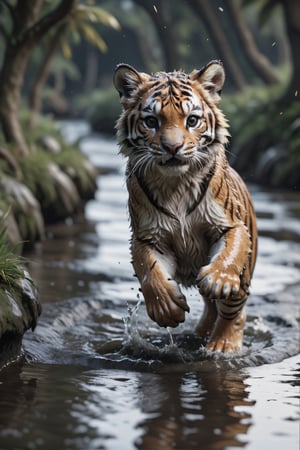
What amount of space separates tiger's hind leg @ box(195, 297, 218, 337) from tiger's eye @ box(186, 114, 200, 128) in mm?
1750

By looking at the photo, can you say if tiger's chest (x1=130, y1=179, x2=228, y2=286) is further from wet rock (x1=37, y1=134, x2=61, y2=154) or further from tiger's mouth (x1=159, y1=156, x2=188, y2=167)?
wet rock (x1=37, y1=134, x2=61, y2=154)

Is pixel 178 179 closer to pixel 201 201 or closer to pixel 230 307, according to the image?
pixel 201 201

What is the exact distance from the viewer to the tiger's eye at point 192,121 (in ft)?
19.9

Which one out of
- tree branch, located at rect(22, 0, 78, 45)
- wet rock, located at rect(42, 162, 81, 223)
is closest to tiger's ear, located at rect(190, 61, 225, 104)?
tree branch, located at rect(22, 0, 78, 45)

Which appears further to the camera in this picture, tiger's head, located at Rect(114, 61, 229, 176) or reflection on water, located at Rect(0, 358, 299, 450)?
tiger's head, located at Rect(114, 61, 229, 176)

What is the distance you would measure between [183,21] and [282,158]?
2464 cm

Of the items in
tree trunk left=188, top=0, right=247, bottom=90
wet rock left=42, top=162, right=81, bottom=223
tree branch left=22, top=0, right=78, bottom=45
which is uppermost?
tree trunk left=188, top=0, right=247, bottom=90

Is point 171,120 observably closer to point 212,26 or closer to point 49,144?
point 49,144

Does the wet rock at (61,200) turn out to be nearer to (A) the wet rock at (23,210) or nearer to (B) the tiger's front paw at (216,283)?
(A) the wet rock at (23,210)

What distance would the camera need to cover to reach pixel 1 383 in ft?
18.9

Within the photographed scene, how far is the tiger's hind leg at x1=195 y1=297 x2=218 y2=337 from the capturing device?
7.44m

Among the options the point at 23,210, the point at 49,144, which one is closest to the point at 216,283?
the point at 23,210

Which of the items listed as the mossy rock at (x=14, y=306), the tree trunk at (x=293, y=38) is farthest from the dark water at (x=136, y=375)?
the tree trunk at (x=293, y=38)

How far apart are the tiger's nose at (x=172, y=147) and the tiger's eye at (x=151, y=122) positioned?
216 millimetres
